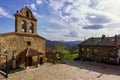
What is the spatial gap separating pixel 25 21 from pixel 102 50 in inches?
926

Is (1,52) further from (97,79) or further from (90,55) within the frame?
(90,55)

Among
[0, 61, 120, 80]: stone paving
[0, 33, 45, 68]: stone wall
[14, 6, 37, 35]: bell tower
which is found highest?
[14, 6, 37, 35]: bell tower

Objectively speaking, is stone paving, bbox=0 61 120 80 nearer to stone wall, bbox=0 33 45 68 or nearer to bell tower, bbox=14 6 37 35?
stone wall, bbox=0 33 45 68

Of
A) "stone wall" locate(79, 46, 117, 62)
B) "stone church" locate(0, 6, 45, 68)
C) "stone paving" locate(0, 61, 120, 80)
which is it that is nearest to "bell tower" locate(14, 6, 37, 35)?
"stone church" locate(0, 6, 45, 68)

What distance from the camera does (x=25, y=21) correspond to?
30625 millimetres

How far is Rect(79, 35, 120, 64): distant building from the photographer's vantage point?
1576 inches

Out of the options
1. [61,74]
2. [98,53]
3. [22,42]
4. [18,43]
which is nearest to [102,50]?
[98,53]

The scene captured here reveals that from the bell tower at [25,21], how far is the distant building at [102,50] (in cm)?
2025

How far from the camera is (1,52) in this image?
26.6 meters

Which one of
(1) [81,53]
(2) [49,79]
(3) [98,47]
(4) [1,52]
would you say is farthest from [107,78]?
(1) [81,53]

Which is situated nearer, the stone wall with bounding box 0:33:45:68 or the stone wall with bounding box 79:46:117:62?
the stone wall with bounding box 0:33:45:68

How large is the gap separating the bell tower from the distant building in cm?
2025

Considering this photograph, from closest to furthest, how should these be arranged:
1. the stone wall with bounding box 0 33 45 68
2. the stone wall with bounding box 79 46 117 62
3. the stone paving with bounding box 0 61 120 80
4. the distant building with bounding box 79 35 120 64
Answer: the stone paving with bounding box 0 61 120 80
the stone wall with bounding box 0 33 45 68
the distant building with bounding box 79 35 120 64
the stone wall with bounding box 79 46 117 62

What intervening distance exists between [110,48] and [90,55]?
24.4 feet
